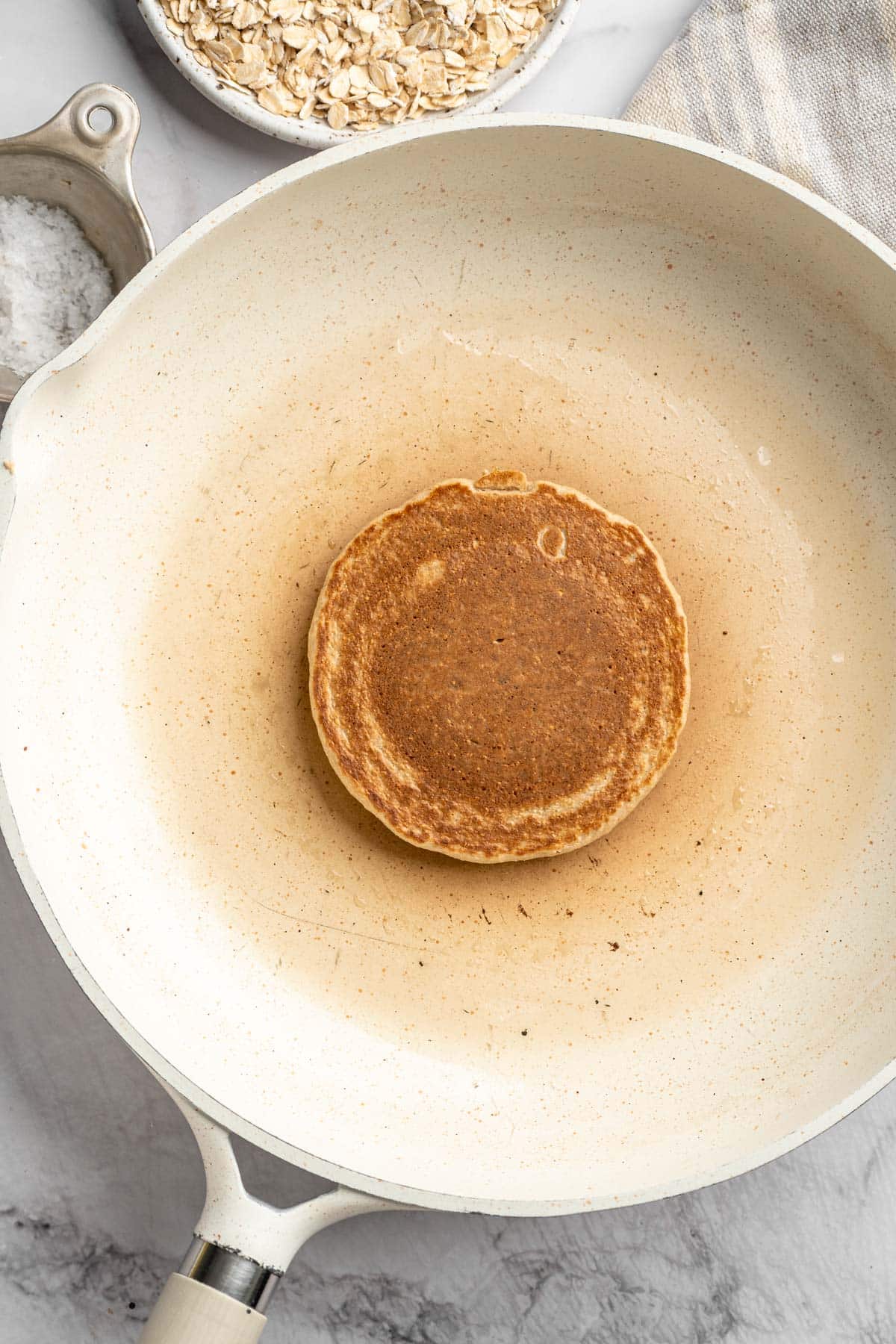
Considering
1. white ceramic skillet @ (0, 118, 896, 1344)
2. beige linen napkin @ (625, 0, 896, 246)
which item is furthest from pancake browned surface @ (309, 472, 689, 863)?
beige linen napkin @ (625, 0, 896, 246)

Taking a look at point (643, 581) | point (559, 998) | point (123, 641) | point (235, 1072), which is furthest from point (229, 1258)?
point (643, 581)

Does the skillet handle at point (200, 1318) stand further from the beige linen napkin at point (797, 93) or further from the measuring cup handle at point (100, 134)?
the beige linen napkin at point (797, 93)

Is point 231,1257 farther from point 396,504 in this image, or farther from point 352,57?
point 352,57

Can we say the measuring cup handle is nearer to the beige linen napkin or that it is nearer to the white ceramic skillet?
the white ceramic skillet

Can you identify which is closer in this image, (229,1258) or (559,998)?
(229,1258)

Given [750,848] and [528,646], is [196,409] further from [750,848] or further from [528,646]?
[750,848]

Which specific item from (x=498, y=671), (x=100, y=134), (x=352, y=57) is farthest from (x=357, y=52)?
(x=498, y=671)
